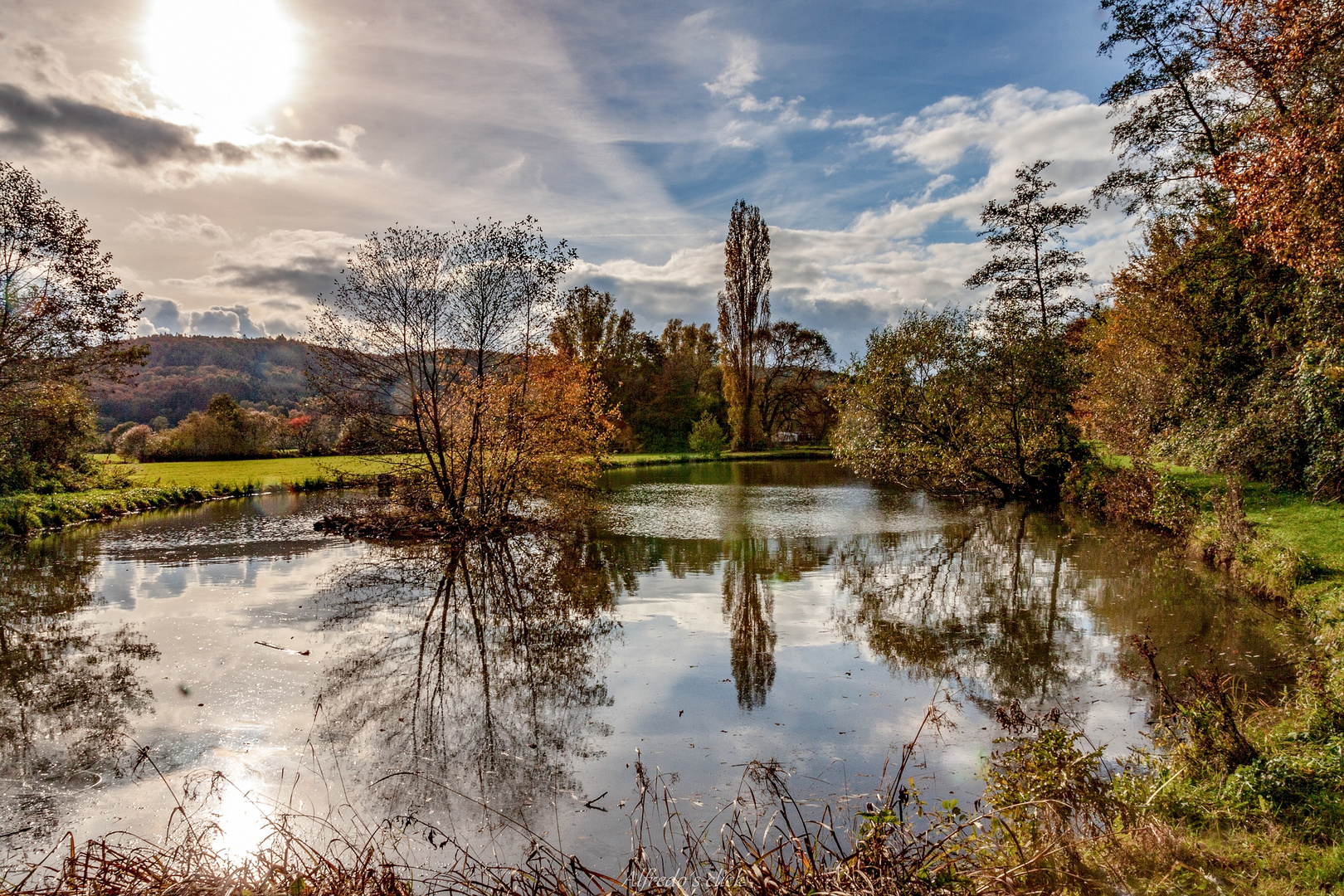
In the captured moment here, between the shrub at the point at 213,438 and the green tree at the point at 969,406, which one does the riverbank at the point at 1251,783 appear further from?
the shrub at the point at 213,438

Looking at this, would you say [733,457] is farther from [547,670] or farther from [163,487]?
[547,670]

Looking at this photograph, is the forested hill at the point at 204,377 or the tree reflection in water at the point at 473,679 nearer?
the tree reflection in water at the point at 473,679

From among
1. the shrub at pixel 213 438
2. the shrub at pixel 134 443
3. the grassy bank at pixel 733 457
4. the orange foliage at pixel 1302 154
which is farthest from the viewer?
the grassy bank at pixel 733 457

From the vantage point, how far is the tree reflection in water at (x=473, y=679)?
18.7 feet

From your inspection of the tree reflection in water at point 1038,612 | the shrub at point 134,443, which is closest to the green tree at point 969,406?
the tree reflection in water at point 1038,612

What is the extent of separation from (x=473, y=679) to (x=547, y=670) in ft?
2.83

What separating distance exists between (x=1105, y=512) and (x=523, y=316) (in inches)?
706

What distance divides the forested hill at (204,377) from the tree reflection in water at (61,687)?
47.5m

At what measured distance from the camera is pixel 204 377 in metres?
89.1

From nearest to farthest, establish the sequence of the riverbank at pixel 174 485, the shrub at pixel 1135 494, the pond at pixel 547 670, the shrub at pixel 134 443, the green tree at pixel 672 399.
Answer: the pond at pixel 547 670 → the shrub at pixel 1135 494 → the riverbank at pixel 174 485 → the shrub at pixel 134 443 → the green tree at pixel 672 399

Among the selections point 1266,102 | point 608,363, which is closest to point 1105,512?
point 1266,102

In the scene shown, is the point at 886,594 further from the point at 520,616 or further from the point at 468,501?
the point at 468,501

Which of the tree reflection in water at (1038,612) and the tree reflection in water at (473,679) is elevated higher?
the tree reflection in water at (1038,612)

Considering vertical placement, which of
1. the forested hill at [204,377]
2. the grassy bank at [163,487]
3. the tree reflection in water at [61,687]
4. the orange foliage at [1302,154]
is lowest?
the tree reflection in water at [61,687]
